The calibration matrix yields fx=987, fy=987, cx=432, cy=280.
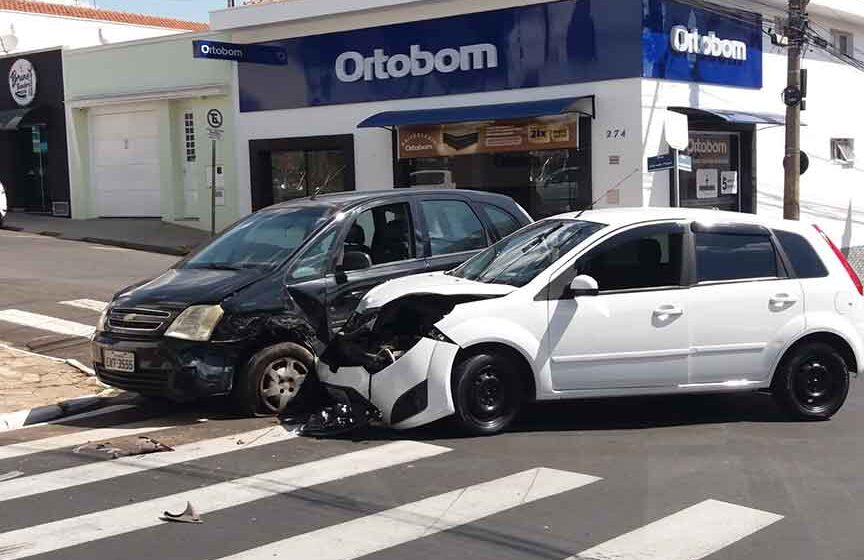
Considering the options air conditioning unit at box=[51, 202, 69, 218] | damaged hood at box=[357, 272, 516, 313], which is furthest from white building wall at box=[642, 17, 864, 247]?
air conditioning unit at box=[51, 202, 69, 218]

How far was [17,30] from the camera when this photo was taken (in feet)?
105

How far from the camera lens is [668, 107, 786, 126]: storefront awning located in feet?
61.2


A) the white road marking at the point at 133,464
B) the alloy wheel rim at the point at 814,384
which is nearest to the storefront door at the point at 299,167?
the white road marking at the point at 133,464

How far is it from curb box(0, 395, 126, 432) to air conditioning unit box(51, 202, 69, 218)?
18571 mm

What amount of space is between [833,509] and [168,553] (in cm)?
370

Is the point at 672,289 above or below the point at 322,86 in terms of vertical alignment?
below

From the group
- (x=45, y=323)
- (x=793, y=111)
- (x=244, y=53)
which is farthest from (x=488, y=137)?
(x=45, y=323)

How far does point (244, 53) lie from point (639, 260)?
1588cm

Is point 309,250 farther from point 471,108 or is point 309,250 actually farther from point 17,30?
point 17,30

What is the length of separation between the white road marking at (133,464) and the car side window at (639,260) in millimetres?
2647

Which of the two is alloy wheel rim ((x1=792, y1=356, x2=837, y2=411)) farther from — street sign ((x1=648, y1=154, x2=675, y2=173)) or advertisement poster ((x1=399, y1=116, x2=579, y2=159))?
advertisement poster ((x1=399, y1=116, x2=579, y2=159))

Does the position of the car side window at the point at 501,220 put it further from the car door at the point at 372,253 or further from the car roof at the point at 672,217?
the car roof at the point at 672,217

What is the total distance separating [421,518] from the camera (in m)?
5.51

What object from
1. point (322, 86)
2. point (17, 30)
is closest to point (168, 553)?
point (322, 86)
